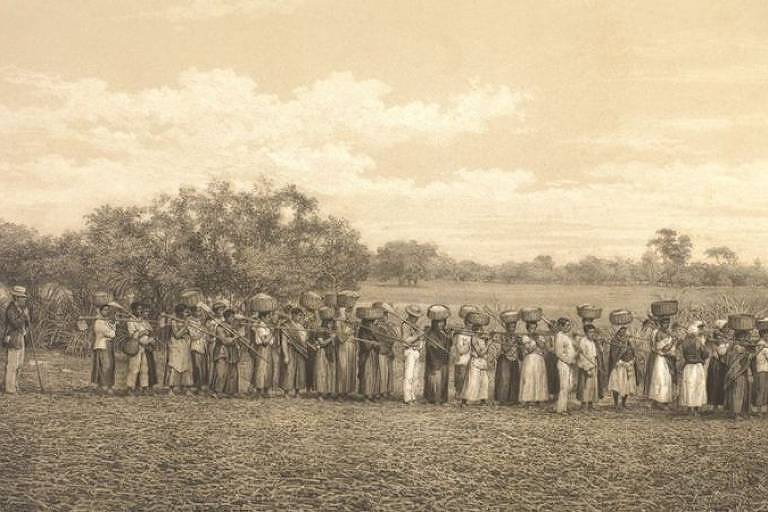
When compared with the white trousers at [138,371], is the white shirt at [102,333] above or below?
above

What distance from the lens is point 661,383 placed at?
9.30 metres

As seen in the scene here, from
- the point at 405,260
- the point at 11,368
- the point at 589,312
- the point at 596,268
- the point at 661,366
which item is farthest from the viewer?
the point at 596,268

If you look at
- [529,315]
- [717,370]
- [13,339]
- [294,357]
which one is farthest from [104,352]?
[717,370]

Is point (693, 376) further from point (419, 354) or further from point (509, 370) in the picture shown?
point (419, 354)

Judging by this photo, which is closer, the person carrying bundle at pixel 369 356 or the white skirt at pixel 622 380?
the white skirt at pixel 622 380

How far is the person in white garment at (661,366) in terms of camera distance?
30.5 feet

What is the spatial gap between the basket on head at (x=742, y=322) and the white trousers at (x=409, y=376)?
4.11 meters

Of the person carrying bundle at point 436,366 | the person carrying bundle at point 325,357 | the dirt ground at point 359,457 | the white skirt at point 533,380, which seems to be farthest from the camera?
the person carrying bundle at point 325,357

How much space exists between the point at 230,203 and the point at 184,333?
2878 millimetres

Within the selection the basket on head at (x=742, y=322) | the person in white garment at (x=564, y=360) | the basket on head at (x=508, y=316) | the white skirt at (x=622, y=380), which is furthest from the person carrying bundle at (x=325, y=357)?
the basket on head at (x=742, y=322)

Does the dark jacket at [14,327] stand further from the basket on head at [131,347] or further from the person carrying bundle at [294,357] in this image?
the person carrying bundle at [294,357]

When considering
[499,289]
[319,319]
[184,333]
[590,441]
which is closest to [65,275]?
[184,333]

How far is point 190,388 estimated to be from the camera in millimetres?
9688

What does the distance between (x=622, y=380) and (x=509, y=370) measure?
1481 millimetres
